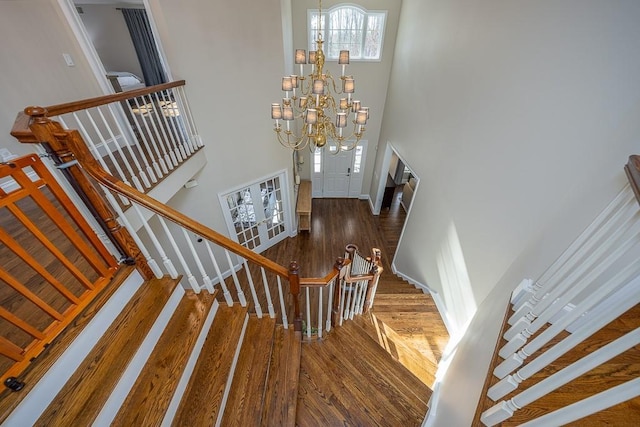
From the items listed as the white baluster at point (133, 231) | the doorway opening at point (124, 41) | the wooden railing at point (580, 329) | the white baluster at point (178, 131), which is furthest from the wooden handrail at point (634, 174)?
the doorway opening at point (124, 41)

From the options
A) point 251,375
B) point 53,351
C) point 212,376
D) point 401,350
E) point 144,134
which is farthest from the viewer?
point 144,134

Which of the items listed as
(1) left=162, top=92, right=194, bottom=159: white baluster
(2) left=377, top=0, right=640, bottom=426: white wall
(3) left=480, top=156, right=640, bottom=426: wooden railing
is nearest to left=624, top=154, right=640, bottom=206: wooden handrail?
(3) left=480, top=156, right=640, bottom=426: wooden railing

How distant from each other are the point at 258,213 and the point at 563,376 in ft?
14.6

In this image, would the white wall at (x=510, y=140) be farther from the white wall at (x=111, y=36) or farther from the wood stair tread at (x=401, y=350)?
the white wall at (x=111, y=36)

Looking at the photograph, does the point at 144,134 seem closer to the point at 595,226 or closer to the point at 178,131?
the point at 178,131

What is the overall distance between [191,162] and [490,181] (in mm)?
3404

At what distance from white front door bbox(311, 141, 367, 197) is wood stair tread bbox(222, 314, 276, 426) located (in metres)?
4.88

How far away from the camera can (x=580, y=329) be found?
0.67m

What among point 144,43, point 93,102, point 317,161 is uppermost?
point 144,43

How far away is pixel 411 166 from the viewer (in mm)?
3980

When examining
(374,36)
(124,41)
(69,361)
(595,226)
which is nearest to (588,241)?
(595,226)

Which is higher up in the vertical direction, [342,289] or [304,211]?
[342,289]

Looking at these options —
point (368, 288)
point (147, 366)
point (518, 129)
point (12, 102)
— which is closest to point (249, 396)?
point (147, 366)

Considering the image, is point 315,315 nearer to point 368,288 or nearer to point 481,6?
point 368,288
